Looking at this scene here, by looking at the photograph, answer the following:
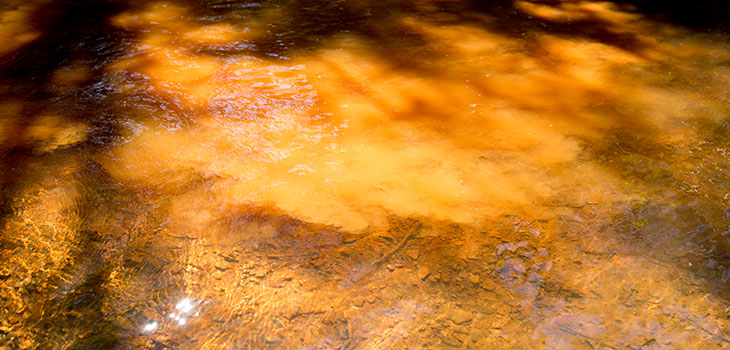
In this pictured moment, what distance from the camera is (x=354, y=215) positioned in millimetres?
1253

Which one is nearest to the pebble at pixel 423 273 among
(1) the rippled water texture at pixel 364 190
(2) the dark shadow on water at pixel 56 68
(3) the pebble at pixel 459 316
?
(1) the rippled water texture at pixel 364 190

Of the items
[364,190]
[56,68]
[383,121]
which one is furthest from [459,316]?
[56,68]

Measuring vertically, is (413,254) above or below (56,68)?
below

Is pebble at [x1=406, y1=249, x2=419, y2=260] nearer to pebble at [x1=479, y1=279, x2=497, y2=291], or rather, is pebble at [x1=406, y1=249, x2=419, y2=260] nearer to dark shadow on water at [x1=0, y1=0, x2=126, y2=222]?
pebble at [x1=479, y1=279, x2=497, y2=291]

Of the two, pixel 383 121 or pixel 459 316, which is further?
pixel 383 121

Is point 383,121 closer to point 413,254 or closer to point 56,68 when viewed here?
point 413,254

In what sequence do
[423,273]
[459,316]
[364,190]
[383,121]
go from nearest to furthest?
[459,316] → [423,273] → [364,190] → [383,121]

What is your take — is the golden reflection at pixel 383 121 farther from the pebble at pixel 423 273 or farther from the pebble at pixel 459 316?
the pebble at pixel 459 316

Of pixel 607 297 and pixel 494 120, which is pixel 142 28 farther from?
pixel 607 297

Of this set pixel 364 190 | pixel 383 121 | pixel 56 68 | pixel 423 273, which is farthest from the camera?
pixel 56 68

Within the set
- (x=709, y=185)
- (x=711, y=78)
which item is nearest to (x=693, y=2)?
(x=711, y=78)

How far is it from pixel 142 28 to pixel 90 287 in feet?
5.69

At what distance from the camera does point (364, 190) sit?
1.33 m

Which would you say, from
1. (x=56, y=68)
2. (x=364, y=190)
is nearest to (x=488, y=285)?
(x=364, y=190)
